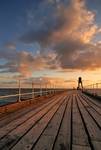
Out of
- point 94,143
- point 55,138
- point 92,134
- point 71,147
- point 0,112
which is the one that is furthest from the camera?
point 0,112

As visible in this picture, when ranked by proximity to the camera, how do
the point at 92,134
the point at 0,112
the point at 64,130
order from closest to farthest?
1. the point at 92,134
2. the point at 64,130
3. the point at 0,112

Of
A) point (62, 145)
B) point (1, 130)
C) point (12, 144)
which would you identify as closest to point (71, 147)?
point (62, 145)

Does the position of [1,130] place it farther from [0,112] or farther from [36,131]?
[0,112]

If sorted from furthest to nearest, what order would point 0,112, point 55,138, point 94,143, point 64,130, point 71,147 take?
→ point 0,112 < point 64,130 < point 55,138 < point 94,143 < point 71,147

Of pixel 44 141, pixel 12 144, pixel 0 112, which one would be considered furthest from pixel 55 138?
pixel 0 112

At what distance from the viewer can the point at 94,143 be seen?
128 inches

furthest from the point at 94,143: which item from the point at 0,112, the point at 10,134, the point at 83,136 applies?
the point at 0,112

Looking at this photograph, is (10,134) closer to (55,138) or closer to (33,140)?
(33,140)

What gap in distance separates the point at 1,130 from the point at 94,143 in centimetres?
194

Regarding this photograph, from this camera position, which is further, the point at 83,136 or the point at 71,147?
the point at 83,136

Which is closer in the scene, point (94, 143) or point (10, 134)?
point (94, 143)

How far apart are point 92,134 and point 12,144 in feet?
5.41

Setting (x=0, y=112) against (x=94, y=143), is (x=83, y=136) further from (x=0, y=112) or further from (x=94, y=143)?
(x=0, y=112)

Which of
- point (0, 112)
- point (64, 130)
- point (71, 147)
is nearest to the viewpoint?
point (71, 147)
